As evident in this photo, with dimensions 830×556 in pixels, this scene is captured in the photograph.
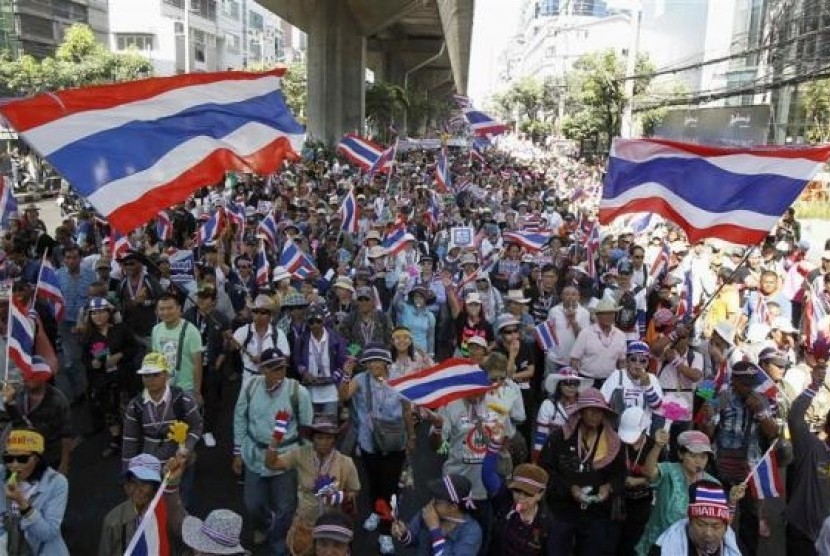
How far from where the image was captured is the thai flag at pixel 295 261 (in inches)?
374

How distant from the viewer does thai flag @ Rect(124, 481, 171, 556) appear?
3588 millimetres

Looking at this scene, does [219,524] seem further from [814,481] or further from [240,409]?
[814,481]

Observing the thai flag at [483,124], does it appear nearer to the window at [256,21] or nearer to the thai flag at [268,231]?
the thai flag at [268,231]

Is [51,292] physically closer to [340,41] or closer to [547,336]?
[547,336]

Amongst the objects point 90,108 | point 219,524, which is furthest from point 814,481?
point 90,108

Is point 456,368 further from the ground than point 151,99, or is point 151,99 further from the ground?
point 151,99

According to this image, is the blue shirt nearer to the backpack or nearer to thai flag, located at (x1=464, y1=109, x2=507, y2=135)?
the backpack

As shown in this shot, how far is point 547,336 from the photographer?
24.9 feet

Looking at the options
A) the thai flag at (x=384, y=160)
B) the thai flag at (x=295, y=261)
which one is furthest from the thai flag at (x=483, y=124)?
the thai flag at (x=295, y=261)

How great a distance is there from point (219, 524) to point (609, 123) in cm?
4061

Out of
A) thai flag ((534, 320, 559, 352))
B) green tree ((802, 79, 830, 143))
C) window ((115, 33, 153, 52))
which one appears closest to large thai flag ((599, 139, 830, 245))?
thai flag ((534, 320, 559, 352))

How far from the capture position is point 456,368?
5387 mm

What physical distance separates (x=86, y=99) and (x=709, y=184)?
192 inches

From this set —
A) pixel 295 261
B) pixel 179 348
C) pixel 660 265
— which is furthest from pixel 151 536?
pixel 660 265
